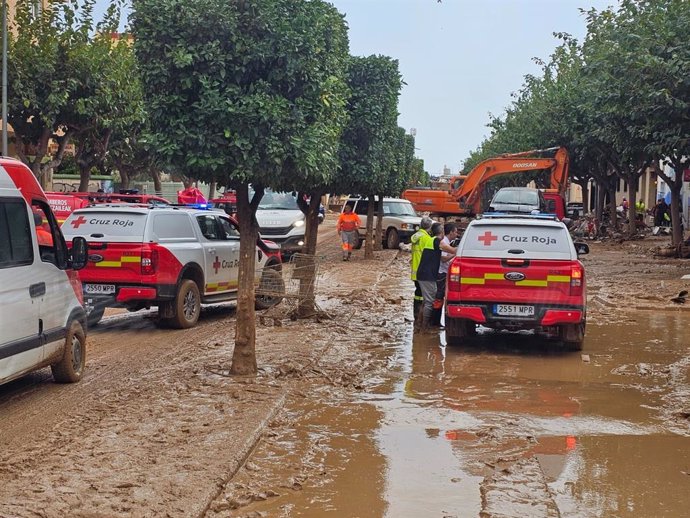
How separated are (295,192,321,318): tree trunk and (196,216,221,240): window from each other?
149 centimetres

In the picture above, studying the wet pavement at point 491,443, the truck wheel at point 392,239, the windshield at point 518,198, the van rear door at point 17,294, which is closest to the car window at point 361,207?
the truck wheel at point 392,239

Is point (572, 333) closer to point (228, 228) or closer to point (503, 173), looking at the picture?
point (228, 228)

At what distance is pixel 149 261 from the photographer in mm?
12594

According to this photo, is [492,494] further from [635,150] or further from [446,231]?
[635,150]

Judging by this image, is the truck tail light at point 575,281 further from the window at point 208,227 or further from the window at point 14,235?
the window at point 14,235

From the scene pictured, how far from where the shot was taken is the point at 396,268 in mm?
25328

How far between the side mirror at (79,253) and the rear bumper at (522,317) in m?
4.66

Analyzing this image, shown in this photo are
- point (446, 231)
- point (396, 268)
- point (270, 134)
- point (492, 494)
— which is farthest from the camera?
point (396, 268)

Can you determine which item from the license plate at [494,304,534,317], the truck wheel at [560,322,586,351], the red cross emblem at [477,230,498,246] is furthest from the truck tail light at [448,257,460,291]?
the truck wheel at [560,322,586,351]

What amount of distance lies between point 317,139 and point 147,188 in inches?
1735

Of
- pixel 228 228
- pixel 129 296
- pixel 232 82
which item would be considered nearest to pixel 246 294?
pixel 232 82

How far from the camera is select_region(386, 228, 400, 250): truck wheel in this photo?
32781 millimetres

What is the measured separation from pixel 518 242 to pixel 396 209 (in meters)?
21.8

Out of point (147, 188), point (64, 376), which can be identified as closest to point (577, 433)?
point (64, 376)
